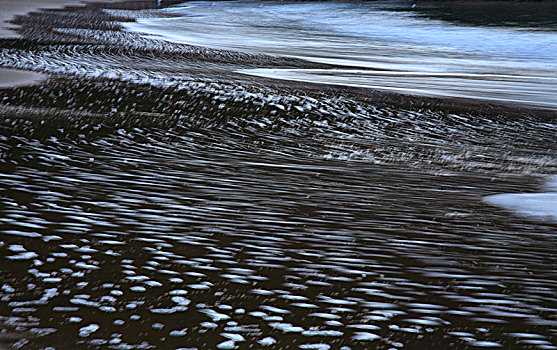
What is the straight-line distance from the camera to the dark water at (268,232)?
7.79ft

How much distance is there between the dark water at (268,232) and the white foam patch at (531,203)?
108 mm

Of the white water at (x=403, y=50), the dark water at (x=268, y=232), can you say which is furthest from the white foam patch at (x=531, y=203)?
the white water at (x=403, y=50)

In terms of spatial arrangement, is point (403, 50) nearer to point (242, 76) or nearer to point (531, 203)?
point (242, 76)

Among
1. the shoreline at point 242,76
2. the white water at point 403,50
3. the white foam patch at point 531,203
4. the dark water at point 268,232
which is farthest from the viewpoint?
the white water at point 403,50

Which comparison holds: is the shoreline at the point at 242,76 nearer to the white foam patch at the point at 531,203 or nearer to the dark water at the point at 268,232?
the dark water at the point at 268,232

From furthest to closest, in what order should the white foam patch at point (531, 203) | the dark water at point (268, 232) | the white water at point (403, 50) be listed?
the white water at point (403, 50)
the white foam patch at point (531, 203)
the dark water at point (268, 232)

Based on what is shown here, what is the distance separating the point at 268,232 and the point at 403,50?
11.0 meters

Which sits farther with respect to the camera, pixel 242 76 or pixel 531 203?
pixel 242 76

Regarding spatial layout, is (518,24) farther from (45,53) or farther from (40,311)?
(40,311)

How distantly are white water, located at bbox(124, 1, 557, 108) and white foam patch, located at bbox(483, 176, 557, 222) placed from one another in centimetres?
365

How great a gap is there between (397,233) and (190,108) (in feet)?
12.2

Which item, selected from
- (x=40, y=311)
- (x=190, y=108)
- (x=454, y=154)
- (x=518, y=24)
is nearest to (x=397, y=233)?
(x=40, y=311)

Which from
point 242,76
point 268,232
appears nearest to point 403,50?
point 242,76

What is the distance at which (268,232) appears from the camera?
10.9 ft
